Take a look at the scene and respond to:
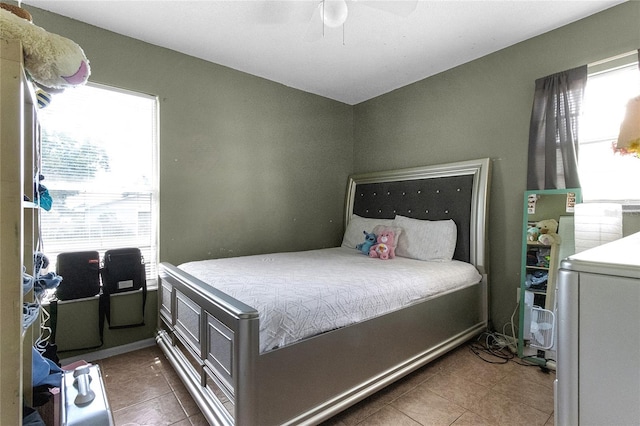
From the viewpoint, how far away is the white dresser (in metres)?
0.49

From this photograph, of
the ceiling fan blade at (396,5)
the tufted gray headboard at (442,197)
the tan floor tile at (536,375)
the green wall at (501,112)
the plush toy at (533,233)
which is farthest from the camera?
the tufted gray headboard at (442,197)

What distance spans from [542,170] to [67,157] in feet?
12.1

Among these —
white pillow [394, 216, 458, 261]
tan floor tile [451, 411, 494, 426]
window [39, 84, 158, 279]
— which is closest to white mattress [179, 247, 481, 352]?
white pillow [394, 216, 458, 261]

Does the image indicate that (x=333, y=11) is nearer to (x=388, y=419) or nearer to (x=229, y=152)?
(x=229, y=152)

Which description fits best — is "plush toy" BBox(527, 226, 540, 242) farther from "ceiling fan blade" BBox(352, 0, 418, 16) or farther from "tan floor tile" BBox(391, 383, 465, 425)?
"ceiling fan blade" BBox(352, 0, 418, 16)

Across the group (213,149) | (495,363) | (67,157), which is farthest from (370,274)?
(67,157)

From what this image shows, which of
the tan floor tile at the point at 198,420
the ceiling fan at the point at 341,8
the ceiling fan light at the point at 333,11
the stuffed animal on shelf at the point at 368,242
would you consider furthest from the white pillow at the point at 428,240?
the tan floor tile at the point at 198,420

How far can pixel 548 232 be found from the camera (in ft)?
7.43

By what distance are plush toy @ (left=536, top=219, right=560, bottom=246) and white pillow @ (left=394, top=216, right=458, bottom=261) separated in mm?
635

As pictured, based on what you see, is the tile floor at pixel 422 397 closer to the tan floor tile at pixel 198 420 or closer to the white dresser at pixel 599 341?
the tan floor tile at pixel 198 420

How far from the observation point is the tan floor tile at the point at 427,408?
1.62 m

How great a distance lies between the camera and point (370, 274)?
2.03 m

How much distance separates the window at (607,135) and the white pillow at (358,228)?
1648mm

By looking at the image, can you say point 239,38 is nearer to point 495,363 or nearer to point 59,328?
point 59,328
